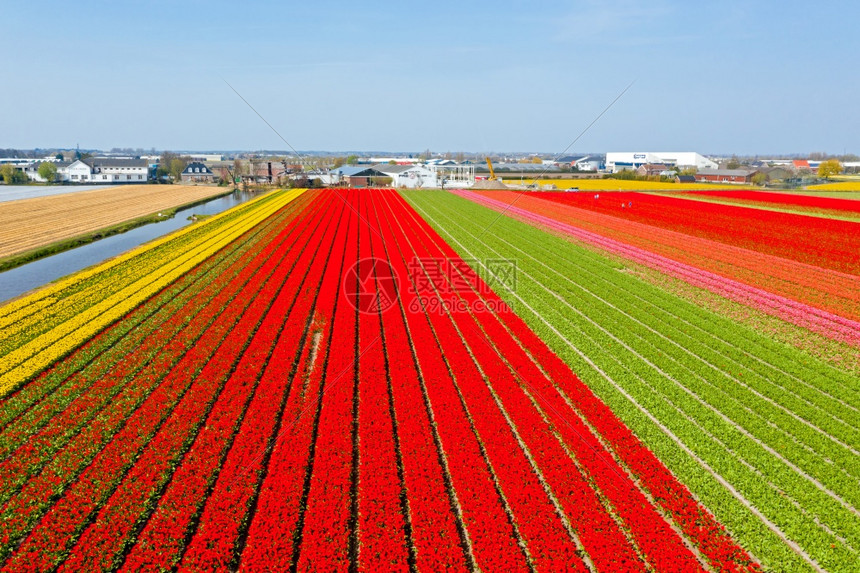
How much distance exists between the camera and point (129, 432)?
33.6 feet

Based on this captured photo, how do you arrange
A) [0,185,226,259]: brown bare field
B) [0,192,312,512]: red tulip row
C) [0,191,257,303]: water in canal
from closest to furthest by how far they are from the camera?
1. [0,192,312,512]: red tulip row
2. [0,191,257,303]: water in canal
3. [0,185,226,259]: brown bare field

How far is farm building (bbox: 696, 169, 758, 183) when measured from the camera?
3974 inches

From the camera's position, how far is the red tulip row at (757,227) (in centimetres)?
2823

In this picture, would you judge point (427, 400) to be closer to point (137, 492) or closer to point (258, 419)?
point (258, 419)

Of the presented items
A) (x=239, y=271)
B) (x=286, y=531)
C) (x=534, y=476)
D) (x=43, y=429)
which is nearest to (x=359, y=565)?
(x=286, y=531)

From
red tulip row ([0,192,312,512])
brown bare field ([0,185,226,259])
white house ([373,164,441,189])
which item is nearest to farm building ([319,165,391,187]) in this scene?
white house ([373,164,441,189])

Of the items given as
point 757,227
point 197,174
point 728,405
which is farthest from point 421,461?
point 197,174

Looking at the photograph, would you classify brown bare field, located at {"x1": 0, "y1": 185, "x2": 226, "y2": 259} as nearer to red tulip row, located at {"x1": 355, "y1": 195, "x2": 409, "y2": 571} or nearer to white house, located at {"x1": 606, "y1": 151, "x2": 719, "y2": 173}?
red tulip row, located at {"x1": 355, "y1": 195, "x2": 409, "y2": 571}

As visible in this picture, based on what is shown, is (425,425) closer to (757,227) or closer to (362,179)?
(757,227)

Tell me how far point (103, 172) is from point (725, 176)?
143 m

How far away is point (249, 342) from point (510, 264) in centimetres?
1584

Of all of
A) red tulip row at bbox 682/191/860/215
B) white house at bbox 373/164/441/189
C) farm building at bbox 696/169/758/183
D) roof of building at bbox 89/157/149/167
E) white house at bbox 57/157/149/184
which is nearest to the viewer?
red tulip row at bbox 682/191/860/215

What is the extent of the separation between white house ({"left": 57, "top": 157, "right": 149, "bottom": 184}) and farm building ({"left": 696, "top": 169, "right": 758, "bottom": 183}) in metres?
130

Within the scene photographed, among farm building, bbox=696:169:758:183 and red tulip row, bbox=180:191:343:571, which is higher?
farm building, bbox=696:169:758:183
